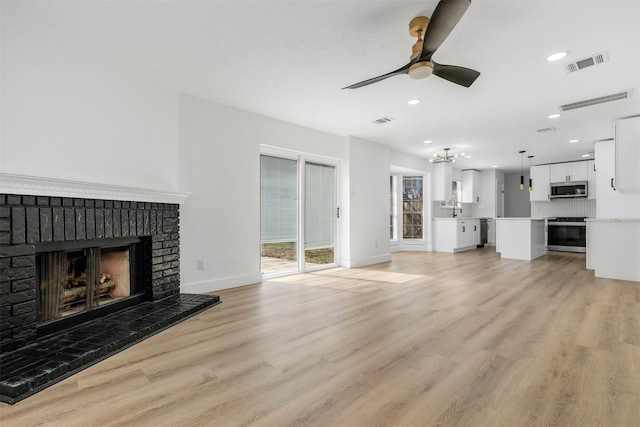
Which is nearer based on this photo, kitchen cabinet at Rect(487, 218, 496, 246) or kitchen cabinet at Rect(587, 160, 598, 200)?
kitchen cabinet at Rect(587, 160, 598, 200)

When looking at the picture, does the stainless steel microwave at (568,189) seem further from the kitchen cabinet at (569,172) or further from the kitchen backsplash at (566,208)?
the kitchen backsplash at (566,208)

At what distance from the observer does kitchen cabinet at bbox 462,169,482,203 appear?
10297 mm

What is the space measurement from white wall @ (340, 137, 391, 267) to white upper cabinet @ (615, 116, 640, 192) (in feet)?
12.5

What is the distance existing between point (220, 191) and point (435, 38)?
3160mm

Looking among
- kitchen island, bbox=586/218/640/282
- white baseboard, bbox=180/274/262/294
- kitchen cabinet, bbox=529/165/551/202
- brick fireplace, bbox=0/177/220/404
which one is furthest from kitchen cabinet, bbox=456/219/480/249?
brick fireplace, bbox=0/177/220/404

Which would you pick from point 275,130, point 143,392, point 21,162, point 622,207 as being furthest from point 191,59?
point 622,207

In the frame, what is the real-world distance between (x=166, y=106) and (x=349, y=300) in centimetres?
312

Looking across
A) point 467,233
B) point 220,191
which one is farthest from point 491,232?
point 220,191

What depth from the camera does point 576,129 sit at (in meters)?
5.66

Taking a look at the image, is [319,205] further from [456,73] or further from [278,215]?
[456,73]

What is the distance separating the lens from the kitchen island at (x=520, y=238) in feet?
23.3

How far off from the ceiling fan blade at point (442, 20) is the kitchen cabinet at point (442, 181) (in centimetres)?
699

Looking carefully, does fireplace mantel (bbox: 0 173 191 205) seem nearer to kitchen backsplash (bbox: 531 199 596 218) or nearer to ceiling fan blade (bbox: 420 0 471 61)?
ceiling fan blade (bbox: 420 0 471 61)

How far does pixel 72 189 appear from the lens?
260 centimetres
